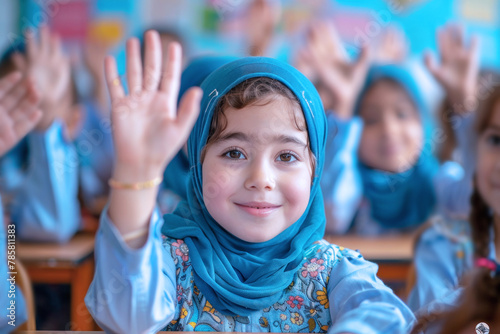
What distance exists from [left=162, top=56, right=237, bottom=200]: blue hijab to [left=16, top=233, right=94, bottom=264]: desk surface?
325 mm

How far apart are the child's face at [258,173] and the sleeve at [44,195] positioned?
830 mm

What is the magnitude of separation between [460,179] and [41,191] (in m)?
1.36

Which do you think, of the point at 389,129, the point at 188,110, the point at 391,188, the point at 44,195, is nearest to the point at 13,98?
the point at 188,110

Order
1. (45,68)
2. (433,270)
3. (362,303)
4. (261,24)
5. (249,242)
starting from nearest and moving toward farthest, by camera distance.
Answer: (362,303), (249,242), (433,270), (45,68), (261,24)

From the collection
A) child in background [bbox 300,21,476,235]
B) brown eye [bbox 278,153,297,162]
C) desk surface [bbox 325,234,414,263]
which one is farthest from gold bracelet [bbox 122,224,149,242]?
child in background [bbox 300,21,476,235]

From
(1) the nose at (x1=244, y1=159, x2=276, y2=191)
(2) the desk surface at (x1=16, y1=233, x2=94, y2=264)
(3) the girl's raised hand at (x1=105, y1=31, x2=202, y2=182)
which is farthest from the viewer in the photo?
(2) the desk surface at (x1=16, y1=233, x2=94, y2=264)

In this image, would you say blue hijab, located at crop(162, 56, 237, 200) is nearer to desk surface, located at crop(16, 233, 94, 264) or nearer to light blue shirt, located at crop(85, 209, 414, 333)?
desk surface, located at crop(16, 233, 94, 264)

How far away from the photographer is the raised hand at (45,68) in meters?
1.53

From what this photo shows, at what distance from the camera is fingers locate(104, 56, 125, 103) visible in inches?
26.6

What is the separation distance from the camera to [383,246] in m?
1.62

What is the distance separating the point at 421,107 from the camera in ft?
7.32

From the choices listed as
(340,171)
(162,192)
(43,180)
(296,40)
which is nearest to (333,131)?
(340,171)

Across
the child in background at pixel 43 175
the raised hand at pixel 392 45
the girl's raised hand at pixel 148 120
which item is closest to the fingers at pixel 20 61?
the child in background at pixel 43 175

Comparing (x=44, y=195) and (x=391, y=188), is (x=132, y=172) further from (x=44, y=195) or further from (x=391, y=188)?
(x=391, y=188)
